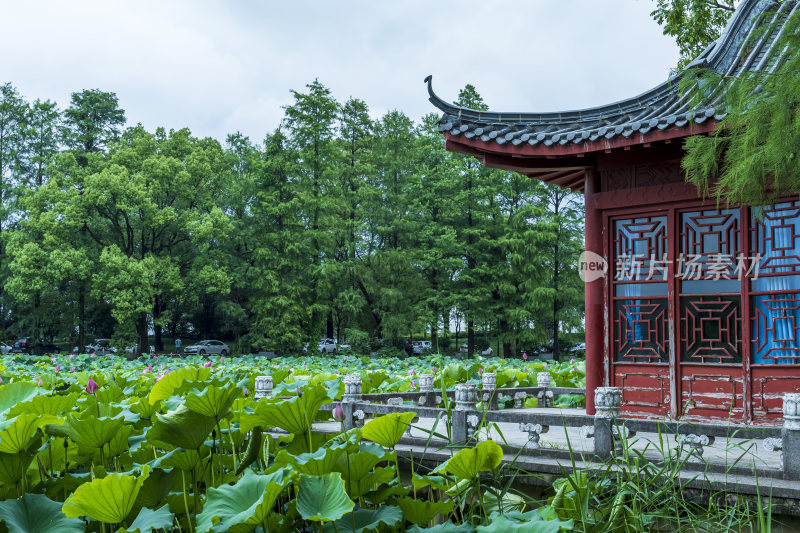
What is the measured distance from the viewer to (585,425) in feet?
17.3

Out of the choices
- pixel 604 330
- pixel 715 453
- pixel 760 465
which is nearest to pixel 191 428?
pixel 760 465

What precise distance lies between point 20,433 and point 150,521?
2.73 ft

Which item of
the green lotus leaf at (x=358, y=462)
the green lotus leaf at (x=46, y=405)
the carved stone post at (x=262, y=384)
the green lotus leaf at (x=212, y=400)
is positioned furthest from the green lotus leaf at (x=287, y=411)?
the carved stone post at (x=262, y=384)

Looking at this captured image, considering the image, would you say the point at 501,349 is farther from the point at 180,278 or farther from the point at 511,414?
the point at 511,414

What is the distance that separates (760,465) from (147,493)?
148 inches

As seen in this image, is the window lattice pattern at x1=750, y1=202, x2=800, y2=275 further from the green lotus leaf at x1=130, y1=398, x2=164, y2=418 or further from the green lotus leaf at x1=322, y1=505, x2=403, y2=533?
the green lotus leaf at x1=130, y1=398, x2=164, y2=418

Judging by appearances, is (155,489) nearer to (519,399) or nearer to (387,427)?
(387,427)

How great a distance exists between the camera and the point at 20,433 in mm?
2955

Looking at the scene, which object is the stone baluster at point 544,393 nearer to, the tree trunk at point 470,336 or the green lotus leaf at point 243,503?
the green lotus leaf at point 243,503

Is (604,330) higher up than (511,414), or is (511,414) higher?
(604,330)

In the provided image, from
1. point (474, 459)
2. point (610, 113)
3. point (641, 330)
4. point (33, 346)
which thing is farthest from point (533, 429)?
point (33, 346)

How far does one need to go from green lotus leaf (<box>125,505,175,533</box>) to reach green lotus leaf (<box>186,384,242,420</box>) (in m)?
0.41

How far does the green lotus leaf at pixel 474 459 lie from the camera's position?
2.87 metres

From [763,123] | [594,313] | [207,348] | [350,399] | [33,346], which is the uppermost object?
[763,123]
